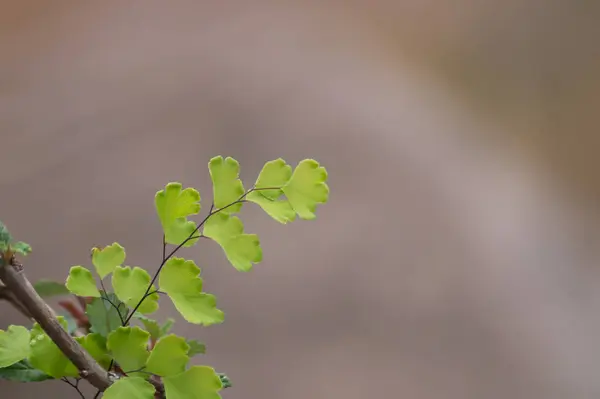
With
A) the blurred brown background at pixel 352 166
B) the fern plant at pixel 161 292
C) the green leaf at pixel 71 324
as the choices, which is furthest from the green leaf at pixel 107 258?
the blurred brown background at pixel 352 166

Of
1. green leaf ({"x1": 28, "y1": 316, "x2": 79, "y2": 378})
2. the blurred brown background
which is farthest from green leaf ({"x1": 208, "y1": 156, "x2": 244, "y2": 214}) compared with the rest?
the blurred brown background

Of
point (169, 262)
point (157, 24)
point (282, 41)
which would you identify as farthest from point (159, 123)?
point (169, 262)

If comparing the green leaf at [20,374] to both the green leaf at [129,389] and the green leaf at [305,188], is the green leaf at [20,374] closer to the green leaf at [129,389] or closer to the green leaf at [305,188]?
the green leaf at [129,389]

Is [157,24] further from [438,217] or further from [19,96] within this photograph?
[438,217]

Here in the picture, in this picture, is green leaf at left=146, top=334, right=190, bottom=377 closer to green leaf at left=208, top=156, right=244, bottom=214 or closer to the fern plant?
the fern plant

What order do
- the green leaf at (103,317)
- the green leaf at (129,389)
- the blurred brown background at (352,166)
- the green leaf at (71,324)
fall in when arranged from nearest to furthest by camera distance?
the green leaf at (129,389) → the green leaf at (103,317) → the green leaf at (71,324) → the blurred brown background at (352,166)

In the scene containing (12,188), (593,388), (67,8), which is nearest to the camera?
(12,188)
